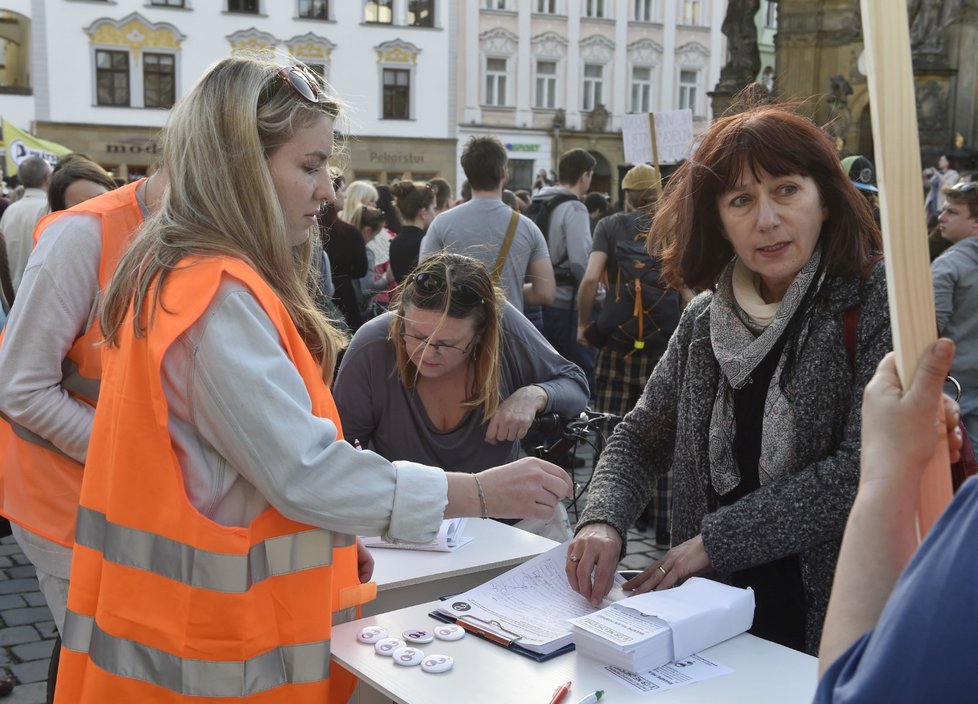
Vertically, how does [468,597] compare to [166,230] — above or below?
below

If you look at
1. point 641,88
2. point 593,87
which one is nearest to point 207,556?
point 593,87

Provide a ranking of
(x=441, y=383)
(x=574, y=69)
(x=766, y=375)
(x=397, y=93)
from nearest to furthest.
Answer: (x=766, y=375) < (x=441, y=383) < (x=397, y=93) < (x=574, y=69)

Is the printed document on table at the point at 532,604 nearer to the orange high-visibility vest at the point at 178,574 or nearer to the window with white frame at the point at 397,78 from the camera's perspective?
the orange high-visibility vest at the point at 178,574

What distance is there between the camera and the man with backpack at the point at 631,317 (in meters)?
5.83

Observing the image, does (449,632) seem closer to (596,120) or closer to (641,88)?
(596,120)

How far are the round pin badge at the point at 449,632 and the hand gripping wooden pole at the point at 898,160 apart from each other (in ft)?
4.57

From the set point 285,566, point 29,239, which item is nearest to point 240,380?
point 285,566

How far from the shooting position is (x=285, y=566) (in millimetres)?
1859

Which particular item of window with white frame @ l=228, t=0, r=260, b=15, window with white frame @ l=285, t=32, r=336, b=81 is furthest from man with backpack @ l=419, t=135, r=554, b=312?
window with white frame @ l=228, t=0, r=260, b=15

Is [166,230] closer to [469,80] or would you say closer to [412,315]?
[412,315]

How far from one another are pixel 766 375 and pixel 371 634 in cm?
103

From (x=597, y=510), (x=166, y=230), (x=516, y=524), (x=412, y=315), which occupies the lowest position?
(x=516, y=524)

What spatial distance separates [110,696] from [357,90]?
34147mm

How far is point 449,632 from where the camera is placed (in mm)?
2189
